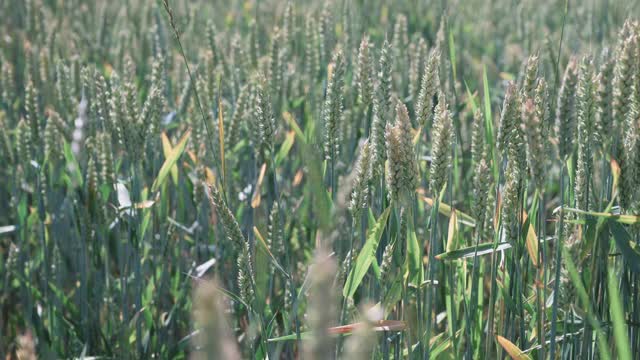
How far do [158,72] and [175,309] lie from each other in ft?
1.95

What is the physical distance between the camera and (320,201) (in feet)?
2.57

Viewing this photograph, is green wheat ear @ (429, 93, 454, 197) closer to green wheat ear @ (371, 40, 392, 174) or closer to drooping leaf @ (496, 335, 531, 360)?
green wheat ear @ (371, 40, 392, 174)

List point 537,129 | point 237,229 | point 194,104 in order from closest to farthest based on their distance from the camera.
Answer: point 537,129 < point 237,229 < point 194,104

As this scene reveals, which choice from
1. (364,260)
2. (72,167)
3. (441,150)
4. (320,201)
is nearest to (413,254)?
(364,260)

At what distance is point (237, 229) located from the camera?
1137mm

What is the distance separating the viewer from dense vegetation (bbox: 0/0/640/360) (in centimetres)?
117

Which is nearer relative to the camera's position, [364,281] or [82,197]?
[364,281]

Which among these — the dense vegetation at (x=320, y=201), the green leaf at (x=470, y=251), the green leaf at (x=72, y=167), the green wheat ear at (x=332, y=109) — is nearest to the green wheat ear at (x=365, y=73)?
the dense vegetation at (x=320, y=201)

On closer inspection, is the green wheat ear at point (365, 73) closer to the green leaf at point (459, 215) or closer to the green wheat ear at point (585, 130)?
the green leaf at point (459, 215)

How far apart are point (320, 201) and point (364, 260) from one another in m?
0.48

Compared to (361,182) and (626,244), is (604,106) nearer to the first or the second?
(626,244)

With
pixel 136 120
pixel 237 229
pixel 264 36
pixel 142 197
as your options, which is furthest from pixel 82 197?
pixel 264 36

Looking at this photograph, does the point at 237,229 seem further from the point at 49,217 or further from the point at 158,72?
the point at 49,217

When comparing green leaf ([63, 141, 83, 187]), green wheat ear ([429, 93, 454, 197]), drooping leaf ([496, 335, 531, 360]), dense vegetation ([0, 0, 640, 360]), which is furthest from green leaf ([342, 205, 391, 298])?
green leaf ([63, 141, 83, 187])
